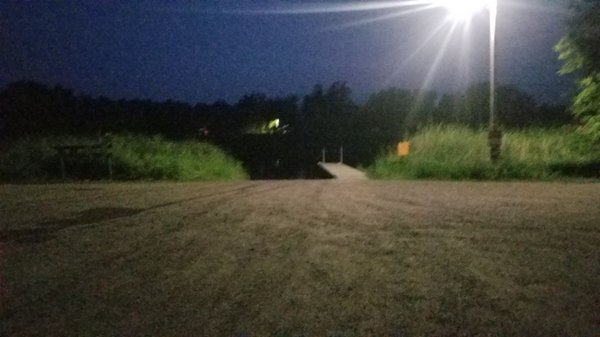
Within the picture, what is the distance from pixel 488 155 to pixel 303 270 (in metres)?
15.3

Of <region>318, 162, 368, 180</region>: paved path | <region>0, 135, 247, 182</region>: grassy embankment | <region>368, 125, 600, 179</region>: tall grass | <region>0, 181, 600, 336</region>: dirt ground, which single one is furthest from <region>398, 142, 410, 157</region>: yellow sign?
<region>0, 181, 600, 336</region>: dirt ground

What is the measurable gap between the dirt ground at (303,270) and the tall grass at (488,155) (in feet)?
23.1

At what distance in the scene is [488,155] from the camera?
66.4ft

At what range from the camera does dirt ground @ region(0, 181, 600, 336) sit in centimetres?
491

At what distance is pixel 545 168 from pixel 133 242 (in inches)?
545

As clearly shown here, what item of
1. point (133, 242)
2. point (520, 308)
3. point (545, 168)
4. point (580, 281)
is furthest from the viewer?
point (545, 168)

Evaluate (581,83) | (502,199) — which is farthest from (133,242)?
(581,83)

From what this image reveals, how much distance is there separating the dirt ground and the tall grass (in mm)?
7040

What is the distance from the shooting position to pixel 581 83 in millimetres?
23094

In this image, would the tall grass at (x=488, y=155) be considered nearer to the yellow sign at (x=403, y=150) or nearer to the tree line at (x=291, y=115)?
the yellow sign at (x=403, y=150)

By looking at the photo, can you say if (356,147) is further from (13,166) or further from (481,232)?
(481,232)

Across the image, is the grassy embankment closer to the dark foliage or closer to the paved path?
the paved path

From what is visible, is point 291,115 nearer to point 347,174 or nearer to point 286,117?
point 286,117

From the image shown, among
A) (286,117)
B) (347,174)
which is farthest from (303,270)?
(286,117)
